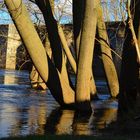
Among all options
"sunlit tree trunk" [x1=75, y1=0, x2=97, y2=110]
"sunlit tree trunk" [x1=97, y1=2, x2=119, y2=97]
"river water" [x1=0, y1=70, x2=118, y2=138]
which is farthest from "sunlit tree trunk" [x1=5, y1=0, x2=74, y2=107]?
"sunlit tree trunk" [x1=97, y1=2, x2=119, y2=97]

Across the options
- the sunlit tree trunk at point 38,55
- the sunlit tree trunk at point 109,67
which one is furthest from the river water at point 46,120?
the sunlit tree trunk at point 109,67

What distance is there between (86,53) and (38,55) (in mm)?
2142

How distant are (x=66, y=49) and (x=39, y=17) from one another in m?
6.01

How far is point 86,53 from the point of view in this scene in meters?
19.4

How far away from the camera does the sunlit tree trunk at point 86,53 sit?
742 inches

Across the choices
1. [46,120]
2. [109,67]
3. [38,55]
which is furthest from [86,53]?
[109,67]

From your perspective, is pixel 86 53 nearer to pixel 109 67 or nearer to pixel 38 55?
pixel 38 55

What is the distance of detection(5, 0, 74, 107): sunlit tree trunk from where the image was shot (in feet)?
64.4

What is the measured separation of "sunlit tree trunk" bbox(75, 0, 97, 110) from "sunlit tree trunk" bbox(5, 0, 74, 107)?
1.26 m

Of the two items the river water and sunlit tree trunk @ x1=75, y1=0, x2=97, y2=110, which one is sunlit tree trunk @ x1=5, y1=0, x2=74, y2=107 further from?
sunlit tree trunk @ x1=75, y1=0, x2=97, y2=110

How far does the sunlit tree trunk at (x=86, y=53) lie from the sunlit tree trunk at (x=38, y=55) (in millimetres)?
1258

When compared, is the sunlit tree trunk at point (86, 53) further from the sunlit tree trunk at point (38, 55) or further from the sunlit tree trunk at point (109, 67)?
the sunlit tree trunk at point (109, 67)

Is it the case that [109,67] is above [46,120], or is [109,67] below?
above

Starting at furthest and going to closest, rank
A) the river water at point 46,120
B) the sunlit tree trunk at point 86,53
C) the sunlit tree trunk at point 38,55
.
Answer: the sunlit tree trunk at point 38,55 < the sunlit tree trunk at point 86,53 < the river water at point 46,120
